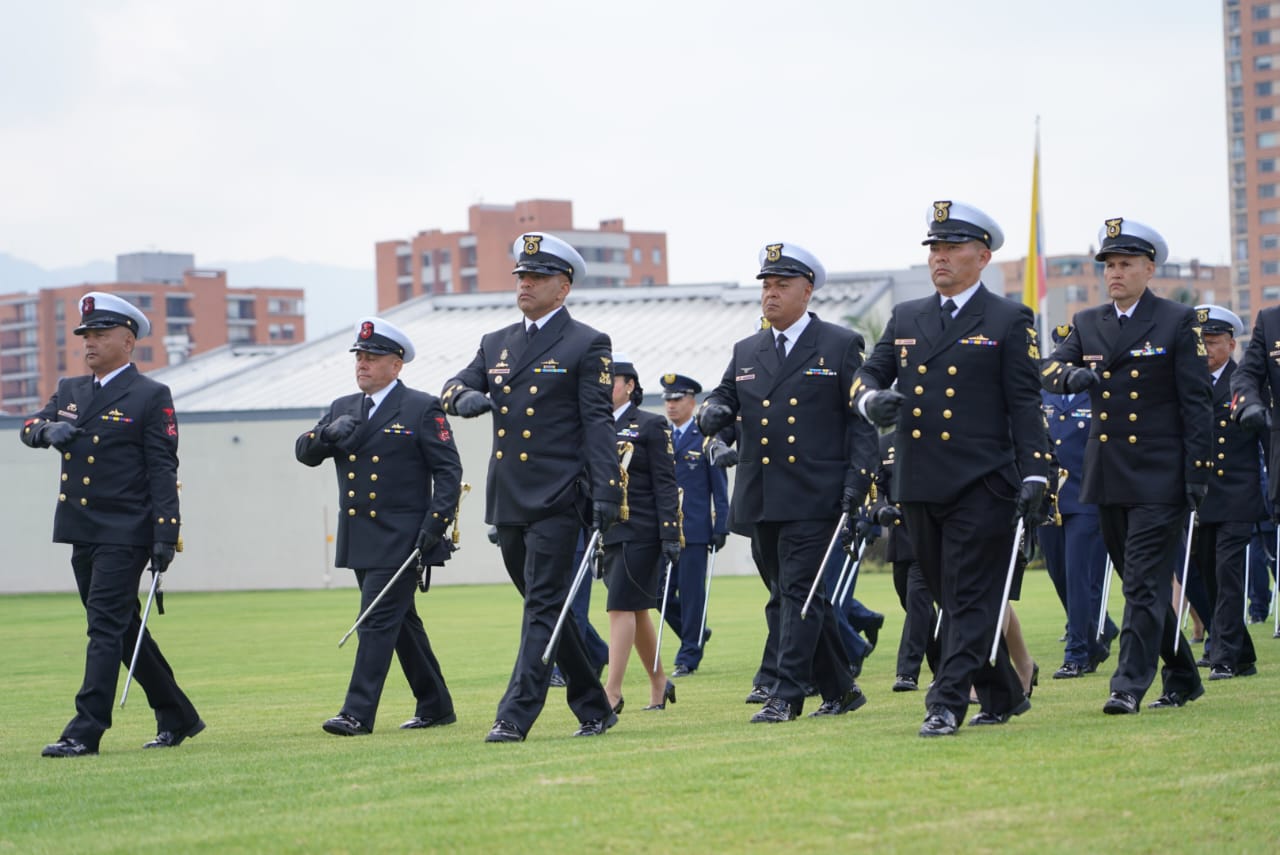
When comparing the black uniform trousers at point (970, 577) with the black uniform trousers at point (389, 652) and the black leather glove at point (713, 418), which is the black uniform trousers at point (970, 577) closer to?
the black leather glove at point (713, 418)

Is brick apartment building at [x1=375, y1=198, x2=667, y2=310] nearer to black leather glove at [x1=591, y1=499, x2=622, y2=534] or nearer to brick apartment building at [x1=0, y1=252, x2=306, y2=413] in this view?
brick apartment building at [x1=0, y1=252, x2=306, y2=413]

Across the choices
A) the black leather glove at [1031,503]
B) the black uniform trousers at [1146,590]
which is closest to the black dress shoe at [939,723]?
the black leather glove at [1031,503]

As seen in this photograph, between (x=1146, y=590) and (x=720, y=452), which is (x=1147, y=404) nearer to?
(x=1146, y=590)

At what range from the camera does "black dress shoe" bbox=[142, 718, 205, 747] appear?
1026 centimetres

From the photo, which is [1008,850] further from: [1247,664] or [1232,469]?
[1232,469]

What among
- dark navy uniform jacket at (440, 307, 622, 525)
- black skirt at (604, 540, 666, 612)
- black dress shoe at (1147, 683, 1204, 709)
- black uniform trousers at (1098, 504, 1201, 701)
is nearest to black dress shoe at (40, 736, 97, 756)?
dark navy uniform jacket at (440, 307, 622, 525)

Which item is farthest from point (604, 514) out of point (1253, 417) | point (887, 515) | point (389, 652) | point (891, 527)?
point (891, 527)

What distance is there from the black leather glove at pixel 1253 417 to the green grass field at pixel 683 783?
1.48m

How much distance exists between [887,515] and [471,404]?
12.5 feet

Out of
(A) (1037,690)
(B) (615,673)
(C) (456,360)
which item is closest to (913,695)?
(A) (1037,690)

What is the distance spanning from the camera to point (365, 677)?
33.8 ft

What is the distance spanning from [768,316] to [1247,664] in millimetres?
4122

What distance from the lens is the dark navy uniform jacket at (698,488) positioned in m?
15.2

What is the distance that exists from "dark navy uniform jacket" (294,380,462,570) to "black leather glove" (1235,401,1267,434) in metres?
4.58
